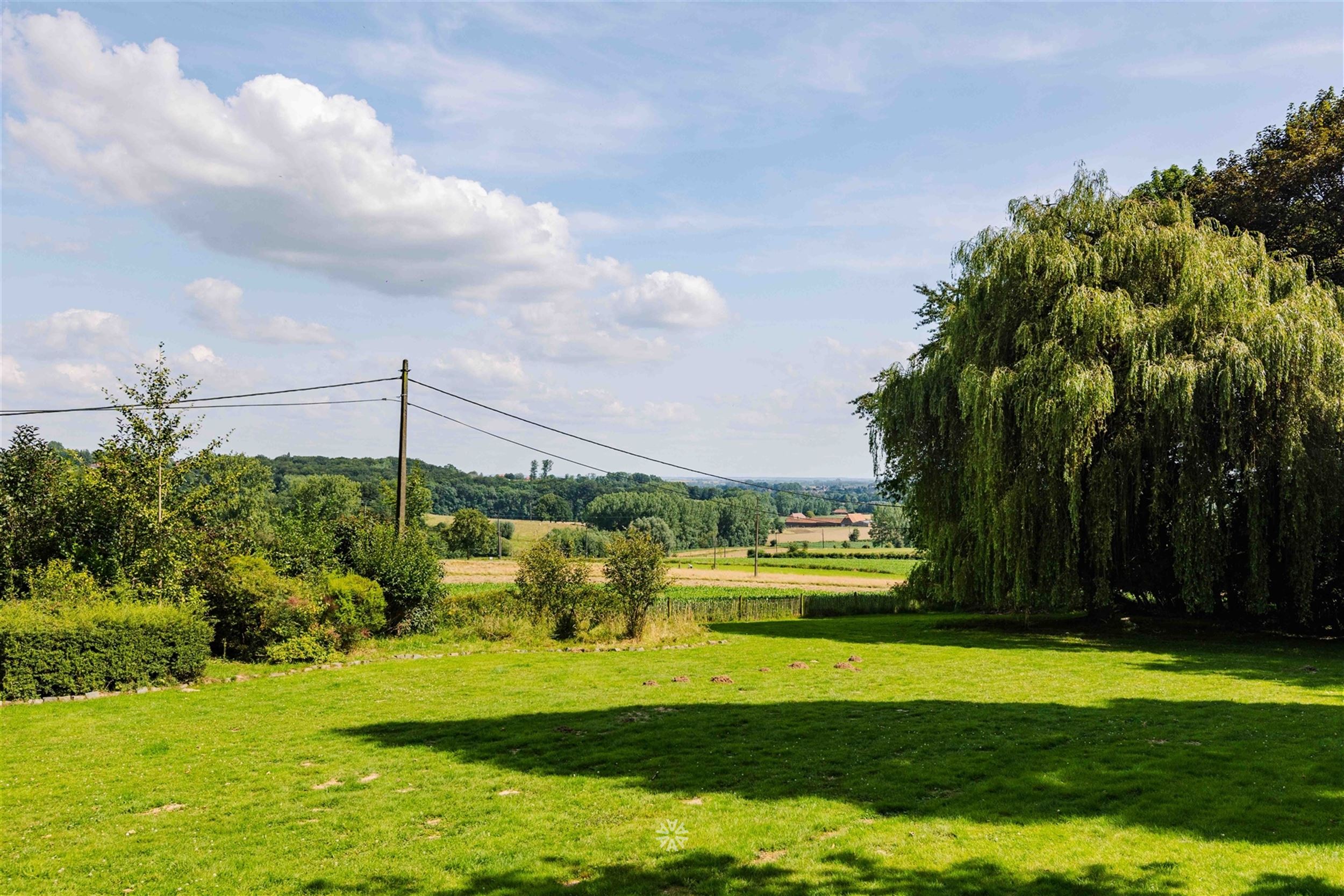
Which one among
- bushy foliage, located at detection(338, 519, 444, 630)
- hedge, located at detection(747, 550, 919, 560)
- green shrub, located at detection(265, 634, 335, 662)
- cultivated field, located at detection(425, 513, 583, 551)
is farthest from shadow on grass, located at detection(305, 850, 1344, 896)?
hedge, located at detection(747, 550, 919, 560)

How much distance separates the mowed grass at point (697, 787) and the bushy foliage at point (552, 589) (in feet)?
25.9

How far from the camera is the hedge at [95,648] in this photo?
14.1 metres

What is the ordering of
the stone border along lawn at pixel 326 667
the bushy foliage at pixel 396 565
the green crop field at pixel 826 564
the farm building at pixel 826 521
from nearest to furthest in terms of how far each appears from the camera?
the stone border along lawn at pixel 326 667
the bushy foliage at pixel 396 565
the green crop field at pixel 826 564
the farm building at pixel 826 521

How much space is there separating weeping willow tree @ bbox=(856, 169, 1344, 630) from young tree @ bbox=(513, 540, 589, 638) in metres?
10.8

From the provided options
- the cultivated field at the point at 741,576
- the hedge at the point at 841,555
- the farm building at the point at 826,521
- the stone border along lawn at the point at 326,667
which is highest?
the farm building at the point at 826,521

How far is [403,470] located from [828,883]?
68.6 ft

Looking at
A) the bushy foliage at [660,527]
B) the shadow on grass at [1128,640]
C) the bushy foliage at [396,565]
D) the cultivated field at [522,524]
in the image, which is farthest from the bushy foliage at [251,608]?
the bushy foliage at [660,527]

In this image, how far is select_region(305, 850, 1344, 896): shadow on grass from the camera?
19.7 ft

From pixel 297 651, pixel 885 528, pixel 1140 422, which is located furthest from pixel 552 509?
pixel 1140 422

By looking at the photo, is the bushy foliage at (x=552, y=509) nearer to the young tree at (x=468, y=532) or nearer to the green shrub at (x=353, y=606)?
the young tree at (x=468, y=532)

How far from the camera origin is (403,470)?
24.7 metres

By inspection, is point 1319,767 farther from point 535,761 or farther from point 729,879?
point 535,761

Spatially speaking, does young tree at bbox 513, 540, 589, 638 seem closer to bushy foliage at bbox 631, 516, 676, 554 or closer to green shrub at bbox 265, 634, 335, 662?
green shrub at bbox 265, 634, 335, 662

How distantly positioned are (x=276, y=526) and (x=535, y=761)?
17180mm
